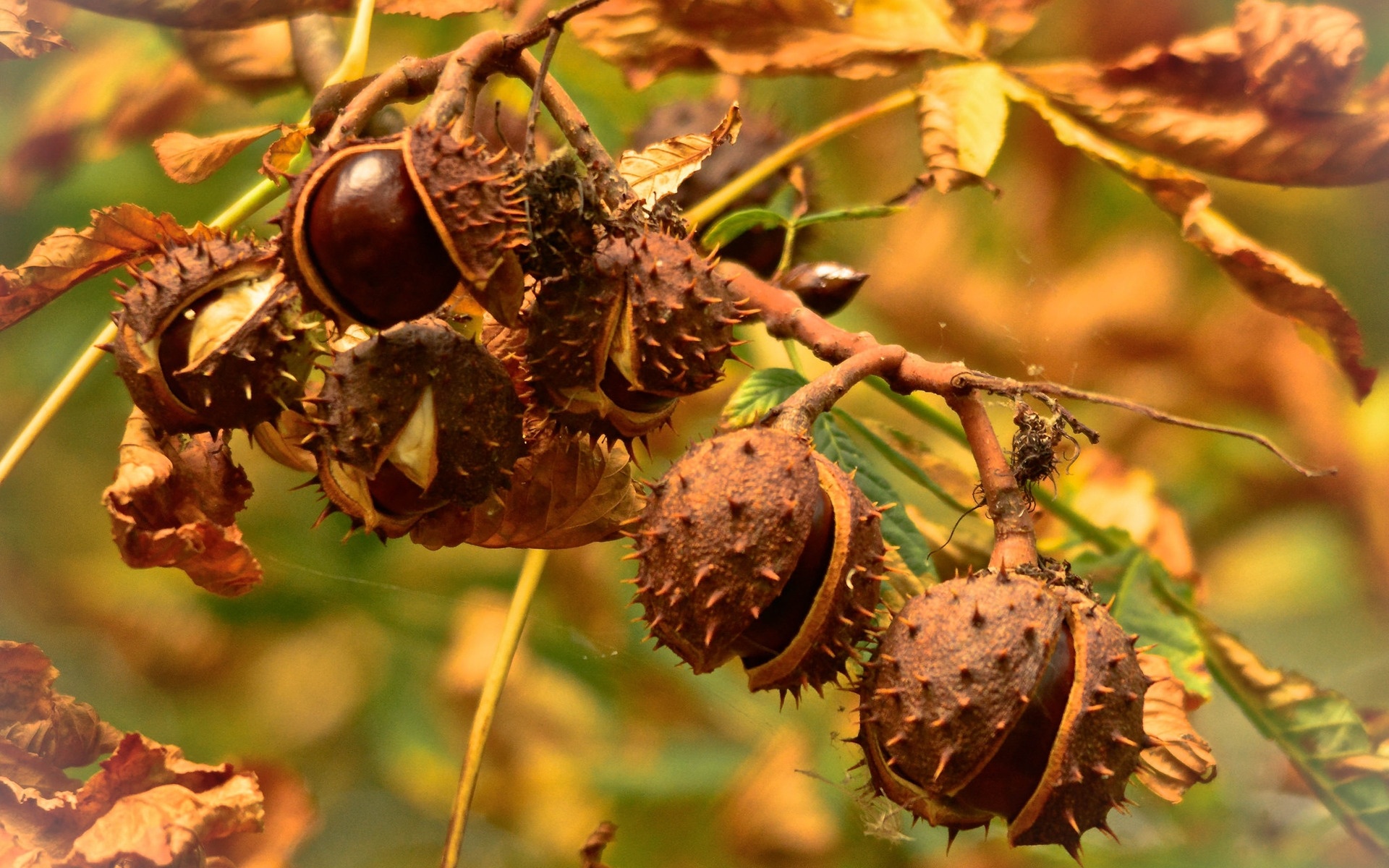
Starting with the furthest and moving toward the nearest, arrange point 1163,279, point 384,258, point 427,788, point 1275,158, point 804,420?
point 1163,279
point 1275,158
point 427,788
point 804,420
point 384,258

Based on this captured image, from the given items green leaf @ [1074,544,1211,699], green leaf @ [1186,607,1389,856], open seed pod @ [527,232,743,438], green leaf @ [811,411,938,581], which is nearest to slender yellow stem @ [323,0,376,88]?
open seed pod @ [527,232,743,438]

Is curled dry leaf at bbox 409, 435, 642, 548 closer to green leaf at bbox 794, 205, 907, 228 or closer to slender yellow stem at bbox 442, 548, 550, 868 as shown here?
slender yellow stem at bbox 442, 548, 550, 868

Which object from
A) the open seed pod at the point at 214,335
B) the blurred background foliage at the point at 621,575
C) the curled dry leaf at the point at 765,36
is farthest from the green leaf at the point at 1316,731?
the open seed pod at the point at 214,335

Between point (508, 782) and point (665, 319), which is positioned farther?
point (508, 782)

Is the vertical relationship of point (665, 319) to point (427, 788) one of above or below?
above

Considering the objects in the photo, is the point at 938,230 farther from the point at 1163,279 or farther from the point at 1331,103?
the point at 1331,103

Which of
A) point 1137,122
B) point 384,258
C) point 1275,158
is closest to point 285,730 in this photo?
point 384,258

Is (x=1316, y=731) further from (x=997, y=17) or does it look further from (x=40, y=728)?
(x=40, y=728)

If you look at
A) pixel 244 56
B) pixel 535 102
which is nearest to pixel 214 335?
pixel 535 102
